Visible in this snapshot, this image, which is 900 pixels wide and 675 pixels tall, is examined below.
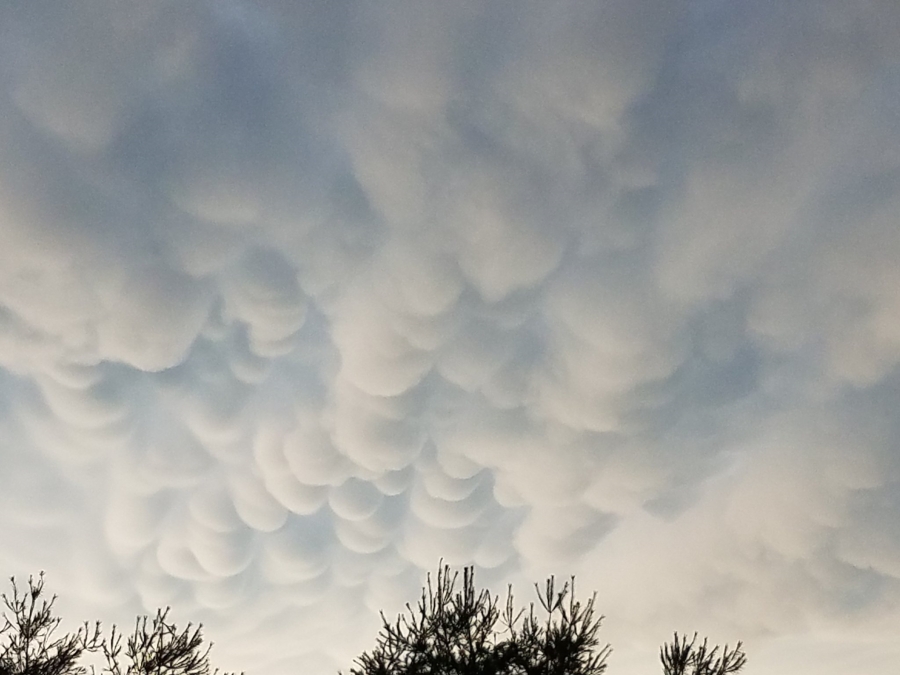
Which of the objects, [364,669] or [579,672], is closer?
[579,672]

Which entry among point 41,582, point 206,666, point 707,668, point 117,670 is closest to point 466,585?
point 707,668

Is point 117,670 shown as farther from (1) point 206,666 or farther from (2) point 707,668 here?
(2) point 707,668

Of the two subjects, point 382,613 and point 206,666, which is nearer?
point 382,613

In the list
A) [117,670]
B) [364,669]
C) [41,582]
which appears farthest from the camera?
[41,582]

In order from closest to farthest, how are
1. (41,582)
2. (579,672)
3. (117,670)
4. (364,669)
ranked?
(579,672), (364,669), (117,670), (41,582)

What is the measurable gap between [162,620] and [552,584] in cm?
1306

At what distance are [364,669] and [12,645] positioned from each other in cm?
1212

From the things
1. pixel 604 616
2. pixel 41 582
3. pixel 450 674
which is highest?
pixel 41 582

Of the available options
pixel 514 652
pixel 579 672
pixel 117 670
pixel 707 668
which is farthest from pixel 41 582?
pixel 707 668

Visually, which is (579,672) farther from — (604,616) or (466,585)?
(466,585)

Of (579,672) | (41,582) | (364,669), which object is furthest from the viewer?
(41,582)

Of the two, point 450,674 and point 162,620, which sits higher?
point 162,620

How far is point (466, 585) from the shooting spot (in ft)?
56.7

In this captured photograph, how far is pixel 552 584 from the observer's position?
16859mm
